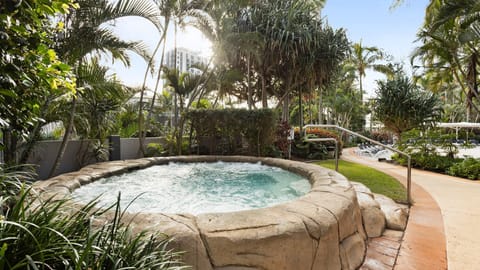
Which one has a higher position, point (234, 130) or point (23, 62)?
point (23, 62)

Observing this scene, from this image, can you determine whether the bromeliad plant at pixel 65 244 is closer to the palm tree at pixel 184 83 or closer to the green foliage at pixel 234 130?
the green foliage at pixel 234 130

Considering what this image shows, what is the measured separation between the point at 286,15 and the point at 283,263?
10292mm

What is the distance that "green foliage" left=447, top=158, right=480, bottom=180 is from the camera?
6.31 m

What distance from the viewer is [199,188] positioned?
426 cm

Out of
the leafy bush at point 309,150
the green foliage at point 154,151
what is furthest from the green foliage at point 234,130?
the leafy bush at point 309,150

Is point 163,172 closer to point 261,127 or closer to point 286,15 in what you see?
point 261,127

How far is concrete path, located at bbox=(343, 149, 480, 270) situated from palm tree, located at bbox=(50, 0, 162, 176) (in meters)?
5.17

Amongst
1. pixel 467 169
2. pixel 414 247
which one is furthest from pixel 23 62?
pixel 467 169

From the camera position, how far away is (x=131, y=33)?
6.05 meters

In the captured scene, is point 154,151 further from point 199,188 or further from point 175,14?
point 199,188

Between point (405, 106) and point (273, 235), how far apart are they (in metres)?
10.8

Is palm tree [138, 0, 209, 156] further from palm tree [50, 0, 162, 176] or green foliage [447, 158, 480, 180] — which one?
green foliage [447, 158, 480, 180]

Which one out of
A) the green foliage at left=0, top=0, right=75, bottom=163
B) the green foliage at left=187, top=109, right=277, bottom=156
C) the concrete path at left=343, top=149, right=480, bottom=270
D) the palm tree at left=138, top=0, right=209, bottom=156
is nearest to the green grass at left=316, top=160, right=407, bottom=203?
the concrete path at left=343, top=149, right=480, bottom=270

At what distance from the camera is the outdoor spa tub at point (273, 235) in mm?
1726
